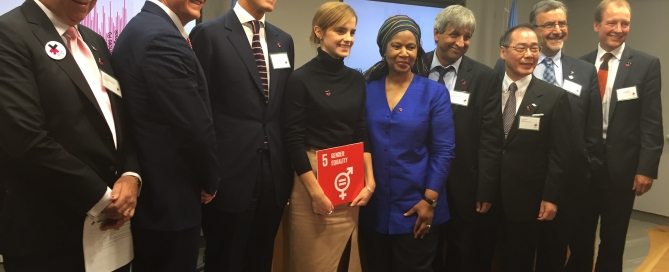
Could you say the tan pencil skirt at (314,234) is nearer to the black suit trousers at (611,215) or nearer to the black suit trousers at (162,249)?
the black suit trousers at (162,249)

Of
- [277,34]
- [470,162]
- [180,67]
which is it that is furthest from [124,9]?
[470,162]

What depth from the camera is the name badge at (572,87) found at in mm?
2736

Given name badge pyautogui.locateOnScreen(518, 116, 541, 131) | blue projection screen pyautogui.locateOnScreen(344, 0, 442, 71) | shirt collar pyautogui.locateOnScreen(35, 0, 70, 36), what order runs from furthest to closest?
blue projection screen pyautogui.locateOnScreen(344, 0, 442, 71) < name badge pyautogui.locateOnScreen(518, 116, 541, 131) < shirt collar pyautogui.locateOnScreen(35, 0, 70, 36)

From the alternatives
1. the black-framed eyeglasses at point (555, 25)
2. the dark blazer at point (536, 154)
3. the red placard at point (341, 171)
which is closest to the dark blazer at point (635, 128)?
the black-framed eyeglasses at point (555, 25)

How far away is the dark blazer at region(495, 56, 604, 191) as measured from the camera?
2729 millimetres

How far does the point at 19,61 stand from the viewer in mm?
1332

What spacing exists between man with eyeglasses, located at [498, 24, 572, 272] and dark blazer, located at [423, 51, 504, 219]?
67mm

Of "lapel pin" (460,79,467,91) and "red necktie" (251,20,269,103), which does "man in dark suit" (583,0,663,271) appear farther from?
"red necktie" (251,20,269,103)

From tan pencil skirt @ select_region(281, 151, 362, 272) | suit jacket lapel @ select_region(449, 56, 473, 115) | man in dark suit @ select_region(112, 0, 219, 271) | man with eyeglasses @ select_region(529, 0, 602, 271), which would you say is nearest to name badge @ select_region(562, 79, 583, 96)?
man with eyeglasses @ select_region(529, 0, 602, 271)

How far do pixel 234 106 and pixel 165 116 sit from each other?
1.29 feet

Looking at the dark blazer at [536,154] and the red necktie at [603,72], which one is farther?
the red necktie at [603,72]

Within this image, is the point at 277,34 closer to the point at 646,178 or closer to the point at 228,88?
the point at 228,88

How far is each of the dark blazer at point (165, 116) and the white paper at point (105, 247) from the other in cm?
8

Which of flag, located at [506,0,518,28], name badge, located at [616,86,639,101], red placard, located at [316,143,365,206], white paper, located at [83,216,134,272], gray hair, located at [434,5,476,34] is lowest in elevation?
white paper, located at [83,216,134,272]
